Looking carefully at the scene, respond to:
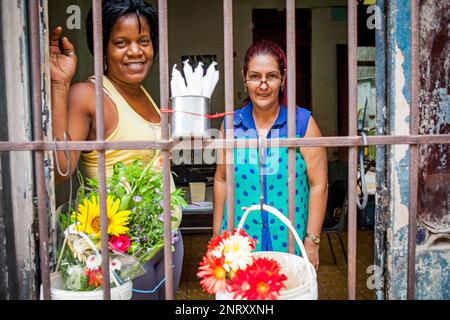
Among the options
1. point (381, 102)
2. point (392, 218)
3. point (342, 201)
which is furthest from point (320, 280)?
point (381, 102)

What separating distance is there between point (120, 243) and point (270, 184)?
0.74 meters

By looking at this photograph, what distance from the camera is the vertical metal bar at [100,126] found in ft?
4.63

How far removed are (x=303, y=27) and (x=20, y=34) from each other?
498 centimetres

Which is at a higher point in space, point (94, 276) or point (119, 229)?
point (119, 229)

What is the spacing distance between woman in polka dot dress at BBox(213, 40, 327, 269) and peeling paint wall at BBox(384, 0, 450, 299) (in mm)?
371

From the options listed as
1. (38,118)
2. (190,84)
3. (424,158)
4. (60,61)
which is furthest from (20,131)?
(424,158)

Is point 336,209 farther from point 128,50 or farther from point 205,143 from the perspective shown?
point 205,143

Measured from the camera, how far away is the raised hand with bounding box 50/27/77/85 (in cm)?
193

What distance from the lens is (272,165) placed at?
2.01 metres

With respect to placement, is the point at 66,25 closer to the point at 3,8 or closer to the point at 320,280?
the point at 3,8

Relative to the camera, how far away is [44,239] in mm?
1471

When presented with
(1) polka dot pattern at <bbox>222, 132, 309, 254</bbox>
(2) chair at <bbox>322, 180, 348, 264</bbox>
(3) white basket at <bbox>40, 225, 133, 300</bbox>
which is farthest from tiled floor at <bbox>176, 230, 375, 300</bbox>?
(3) white basket at <bbox>40, 225, 133, 300</bbox>

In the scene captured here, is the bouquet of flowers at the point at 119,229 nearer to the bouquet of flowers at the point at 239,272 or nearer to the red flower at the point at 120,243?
the red flower at the point at 120,243
